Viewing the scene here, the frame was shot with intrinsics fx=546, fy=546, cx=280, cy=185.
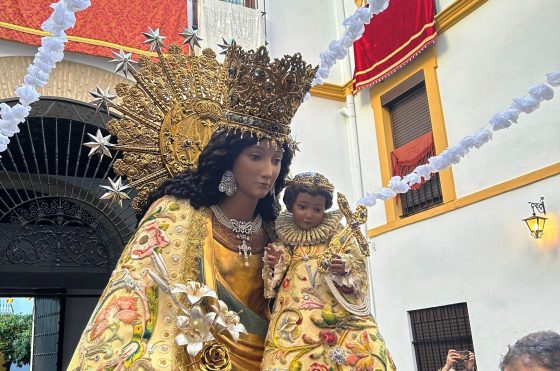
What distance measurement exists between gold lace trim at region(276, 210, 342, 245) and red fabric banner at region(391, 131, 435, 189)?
4.46 meters

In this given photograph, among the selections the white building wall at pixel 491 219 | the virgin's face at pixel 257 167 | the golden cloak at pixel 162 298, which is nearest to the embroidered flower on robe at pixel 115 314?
the golden cloak at pixel 162 298

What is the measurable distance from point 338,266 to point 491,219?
4.10 metres

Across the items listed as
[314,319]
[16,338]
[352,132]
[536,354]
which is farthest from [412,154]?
[16,338]

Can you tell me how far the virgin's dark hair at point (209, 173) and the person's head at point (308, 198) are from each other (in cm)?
15

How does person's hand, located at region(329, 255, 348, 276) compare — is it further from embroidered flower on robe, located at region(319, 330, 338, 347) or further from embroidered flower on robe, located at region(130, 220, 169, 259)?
embroidered flower on robe, located at region(130, 220, 169, 259)

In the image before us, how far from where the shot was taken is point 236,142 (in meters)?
2.10

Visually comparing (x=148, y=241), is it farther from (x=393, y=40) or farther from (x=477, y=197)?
(x=393, y=40)

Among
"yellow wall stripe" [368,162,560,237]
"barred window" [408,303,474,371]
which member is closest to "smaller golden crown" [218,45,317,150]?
"yellow wall stripe" [368,162,560,237]

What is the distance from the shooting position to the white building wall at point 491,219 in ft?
16.8

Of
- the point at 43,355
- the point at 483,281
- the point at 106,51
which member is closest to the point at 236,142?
the point at 106,51

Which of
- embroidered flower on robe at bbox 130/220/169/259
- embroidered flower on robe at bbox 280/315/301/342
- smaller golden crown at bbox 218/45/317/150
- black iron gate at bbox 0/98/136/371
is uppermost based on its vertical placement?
black iron gate at bbox 0/98/136/371

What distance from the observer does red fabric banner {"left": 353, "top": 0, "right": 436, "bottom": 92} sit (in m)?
6.51

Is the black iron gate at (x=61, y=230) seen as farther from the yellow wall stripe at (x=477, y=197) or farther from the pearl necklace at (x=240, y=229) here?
the yellow wall stripe at (x=477, y=197)

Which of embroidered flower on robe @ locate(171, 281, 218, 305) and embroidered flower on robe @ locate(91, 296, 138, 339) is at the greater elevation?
embroidered flower on robe @ locate(171, 281, 218, 305)
